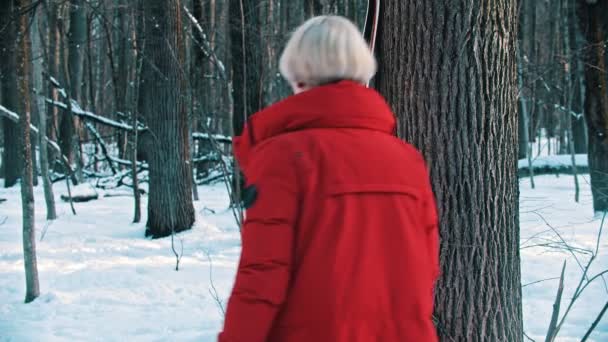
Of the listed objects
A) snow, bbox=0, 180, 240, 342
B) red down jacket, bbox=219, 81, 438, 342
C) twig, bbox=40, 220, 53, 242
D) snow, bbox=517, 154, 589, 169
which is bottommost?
snow, bbox=0, 180, 240, 342

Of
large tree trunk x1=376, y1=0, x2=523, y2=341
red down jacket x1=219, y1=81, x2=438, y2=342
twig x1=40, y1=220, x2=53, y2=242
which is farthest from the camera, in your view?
twig x1=40, y1=220, x2=53, y2=242

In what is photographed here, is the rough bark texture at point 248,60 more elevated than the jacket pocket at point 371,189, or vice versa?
the rough bark texture at point 248,60

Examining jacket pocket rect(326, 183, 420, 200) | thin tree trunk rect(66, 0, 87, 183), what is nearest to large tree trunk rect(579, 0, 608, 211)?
jacket pocket rect(326, 183, 420, 200)

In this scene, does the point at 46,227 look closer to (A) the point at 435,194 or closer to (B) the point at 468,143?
(A) the point at 435,194

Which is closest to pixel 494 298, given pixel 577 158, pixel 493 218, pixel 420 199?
pixel 493 218

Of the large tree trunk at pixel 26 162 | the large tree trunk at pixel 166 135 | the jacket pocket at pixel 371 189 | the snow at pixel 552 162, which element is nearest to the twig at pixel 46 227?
the large tree trunk at pixel 166 135

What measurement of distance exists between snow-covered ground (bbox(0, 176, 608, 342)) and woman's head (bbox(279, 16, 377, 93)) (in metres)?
1.88

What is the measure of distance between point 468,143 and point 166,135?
6.73 m

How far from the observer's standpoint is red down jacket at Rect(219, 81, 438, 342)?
172 cm

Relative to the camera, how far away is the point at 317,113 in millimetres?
1845

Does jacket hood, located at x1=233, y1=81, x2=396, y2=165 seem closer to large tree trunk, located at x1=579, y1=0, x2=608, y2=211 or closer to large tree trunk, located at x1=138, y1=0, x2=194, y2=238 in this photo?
large tree trunk, located at x1=138, y1=0, x2=194, y2=238

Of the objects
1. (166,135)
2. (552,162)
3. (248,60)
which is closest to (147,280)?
(166,135)

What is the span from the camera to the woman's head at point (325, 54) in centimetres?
188

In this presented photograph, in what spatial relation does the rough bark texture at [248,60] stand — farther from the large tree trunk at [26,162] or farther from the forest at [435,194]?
the large tree trunk at [26,162]
